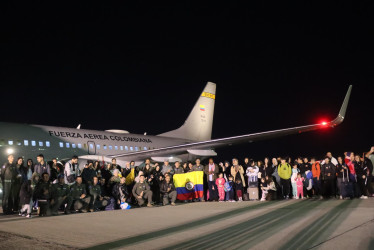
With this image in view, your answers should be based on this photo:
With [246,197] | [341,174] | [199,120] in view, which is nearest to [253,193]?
[246,197]

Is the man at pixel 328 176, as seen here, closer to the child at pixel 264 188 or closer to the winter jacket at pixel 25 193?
the child at pixel 264 188

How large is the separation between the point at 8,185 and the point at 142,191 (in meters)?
3.99

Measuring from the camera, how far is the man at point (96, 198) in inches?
400

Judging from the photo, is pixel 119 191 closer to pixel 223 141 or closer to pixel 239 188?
pixel 239 188

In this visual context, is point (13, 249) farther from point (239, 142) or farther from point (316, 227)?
point (239, 142)

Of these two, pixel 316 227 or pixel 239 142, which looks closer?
pixel 316 227

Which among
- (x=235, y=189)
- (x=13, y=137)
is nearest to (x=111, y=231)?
(x=235, y=189)

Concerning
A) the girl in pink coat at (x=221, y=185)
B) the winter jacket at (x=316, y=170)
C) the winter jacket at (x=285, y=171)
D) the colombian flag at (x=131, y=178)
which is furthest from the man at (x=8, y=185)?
the winter jacket at (x=316, y=170)

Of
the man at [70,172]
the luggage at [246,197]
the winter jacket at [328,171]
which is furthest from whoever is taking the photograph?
the luggage at [246,197]

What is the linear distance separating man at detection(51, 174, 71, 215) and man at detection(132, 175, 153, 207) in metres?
2.28

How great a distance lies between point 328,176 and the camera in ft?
40.5

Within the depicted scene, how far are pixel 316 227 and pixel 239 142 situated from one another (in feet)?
39.2

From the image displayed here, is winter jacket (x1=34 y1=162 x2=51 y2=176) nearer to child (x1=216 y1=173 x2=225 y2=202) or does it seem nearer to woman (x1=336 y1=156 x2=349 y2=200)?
child (x1=216 y1=173 x2=225 y2=202)

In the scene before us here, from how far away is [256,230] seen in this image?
5820 mm
